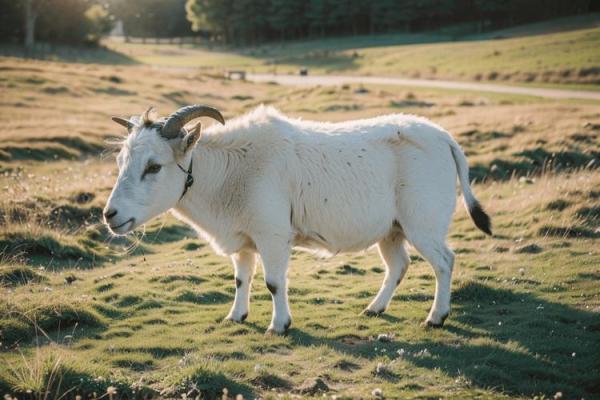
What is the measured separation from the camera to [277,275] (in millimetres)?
8664

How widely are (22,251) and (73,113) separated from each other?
23732 mm

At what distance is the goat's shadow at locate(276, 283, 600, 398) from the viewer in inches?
276

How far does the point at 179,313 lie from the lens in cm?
976

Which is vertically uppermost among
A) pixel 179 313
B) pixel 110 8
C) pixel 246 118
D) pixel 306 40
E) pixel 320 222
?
pixel 110 8

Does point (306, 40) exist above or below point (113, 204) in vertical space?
above

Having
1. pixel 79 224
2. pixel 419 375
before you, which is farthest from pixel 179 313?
pixel 79 224

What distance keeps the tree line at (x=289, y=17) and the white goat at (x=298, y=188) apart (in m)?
85.0

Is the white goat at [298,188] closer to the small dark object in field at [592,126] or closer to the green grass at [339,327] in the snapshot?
the green grass at [339,327]

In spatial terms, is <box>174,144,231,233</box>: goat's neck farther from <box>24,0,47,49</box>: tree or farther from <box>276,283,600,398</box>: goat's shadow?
<box>24,0,47,49</box>: tree

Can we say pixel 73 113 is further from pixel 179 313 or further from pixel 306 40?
pixel 306 40

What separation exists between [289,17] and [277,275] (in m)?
123

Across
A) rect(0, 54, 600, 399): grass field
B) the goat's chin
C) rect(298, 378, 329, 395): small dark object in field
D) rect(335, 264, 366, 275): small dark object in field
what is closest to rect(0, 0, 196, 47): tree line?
rect(0, 54, 600, 399): grass field

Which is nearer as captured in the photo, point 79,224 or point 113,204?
point 113,204

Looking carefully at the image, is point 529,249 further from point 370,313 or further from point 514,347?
point 514,347
